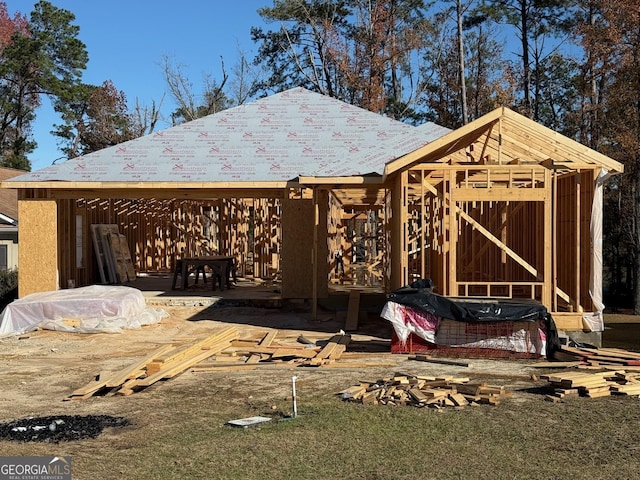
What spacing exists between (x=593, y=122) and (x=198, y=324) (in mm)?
20768

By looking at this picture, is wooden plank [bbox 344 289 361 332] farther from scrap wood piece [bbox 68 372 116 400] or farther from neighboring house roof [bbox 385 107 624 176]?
scrap wood piece [bbox 68 372 116 400]

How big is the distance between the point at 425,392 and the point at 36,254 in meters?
12.0

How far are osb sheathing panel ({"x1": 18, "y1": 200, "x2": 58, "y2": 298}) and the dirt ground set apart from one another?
10.6ft

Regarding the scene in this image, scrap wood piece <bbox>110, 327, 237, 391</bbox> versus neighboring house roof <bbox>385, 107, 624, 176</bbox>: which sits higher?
neighboring house roof <bbox>385, 107, 624, 176</bbox>

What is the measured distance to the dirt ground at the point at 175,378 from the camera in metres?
8.95

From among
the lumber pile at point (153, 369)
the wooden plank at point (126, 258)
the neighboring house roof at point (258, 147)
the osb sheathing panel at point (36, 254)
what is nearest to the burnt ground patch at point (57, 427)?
the lumber pile at point (153, 369)

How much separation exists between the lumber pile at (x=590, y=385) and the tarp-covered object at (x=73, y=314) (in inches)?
343

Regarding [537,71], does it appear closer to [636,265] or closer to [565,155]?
[636,265]

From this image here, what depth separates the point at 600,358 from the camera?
11.0 metres

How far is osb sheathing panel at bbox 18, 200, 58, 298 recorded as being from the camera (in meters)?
17.4

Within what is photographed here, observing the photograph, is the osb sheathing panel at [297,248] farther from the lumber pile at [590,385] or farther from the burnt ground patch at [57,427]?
the burnt ground patch at [57,427]

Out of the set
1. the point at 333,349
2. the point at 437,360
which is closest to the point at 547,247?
the point at 437,360

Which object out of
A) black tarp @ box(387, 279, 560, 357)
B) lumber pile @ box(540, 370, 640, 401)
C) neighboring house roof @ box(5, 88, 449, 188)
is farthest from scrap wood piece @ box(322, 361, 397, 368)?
neighboring house roof @ box(5, 88, 449, 188)

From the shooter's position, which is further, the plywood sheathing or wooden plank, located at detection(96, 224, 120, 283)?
wooden plank, located at detection(96, 224, 120, 283)
